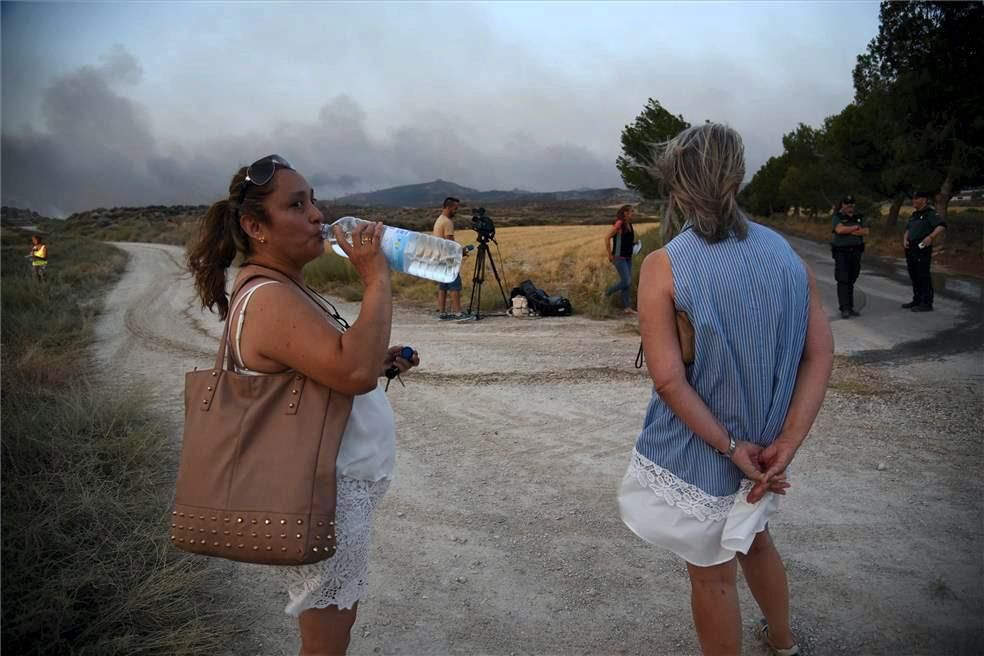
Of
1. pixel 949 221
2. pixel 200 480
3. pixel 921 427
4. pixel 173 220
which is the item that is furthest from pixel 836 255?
pixel 173 220

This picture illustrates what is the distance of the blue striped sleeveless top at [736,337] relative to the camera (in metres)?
1.92

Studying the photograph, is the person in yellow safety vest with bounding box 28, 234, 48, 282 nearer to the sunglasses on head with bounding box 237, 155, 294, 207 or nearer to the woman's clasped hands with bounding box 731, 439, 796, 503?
the sunglasses on head with bounding box 237, 155, 294, 207

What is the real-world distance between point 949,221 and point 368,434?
28433 millimetres

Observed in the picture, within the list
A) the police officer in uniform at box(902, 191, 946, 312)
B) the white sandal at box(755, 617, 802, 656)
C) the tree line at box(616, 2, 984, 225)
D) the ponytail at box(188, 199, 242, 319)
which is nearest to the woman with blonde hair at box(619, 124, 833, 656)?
the white sandal at box(755, 617, 802, 656)

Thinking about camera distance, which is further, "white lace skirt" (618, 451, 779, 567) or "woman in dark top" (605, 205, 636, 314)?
"woman in dark top" (605, 205, 636, 314)

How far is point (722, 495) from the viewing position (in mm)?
2047

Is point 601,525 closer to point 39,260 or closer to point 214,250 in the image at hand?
point 214,250

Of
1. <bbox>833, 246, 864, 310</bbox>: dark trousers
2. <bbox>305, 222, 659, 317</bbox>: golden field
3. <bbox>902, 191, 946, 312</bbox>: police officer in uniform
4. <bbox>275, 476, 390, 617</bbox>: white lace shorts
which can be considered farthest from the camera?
<bbox>305, 222, 659, 317</bbox>: golden field

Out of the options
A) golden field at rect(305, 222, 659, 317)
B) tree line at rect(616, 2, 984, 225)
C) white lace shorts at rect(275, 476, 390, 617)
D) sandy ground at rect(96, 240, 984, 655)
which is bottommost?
sandy ground at rect(96, 240, 984, 655)

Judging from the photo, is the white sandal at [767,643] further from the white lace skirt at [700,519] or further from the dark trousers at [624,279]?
the dark trousers at [624,279]

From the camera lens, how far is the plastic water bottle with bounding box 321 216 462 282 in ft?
6.41

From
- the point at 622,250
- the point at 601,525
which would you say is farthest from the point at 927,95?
the point at 601,525

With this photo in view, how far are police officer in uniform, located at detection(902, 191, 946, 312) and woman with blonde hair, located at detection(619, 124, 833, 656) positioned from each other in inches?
381

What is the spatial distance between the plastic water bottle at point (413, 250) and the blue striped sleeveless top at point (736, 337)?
730 millimetres
